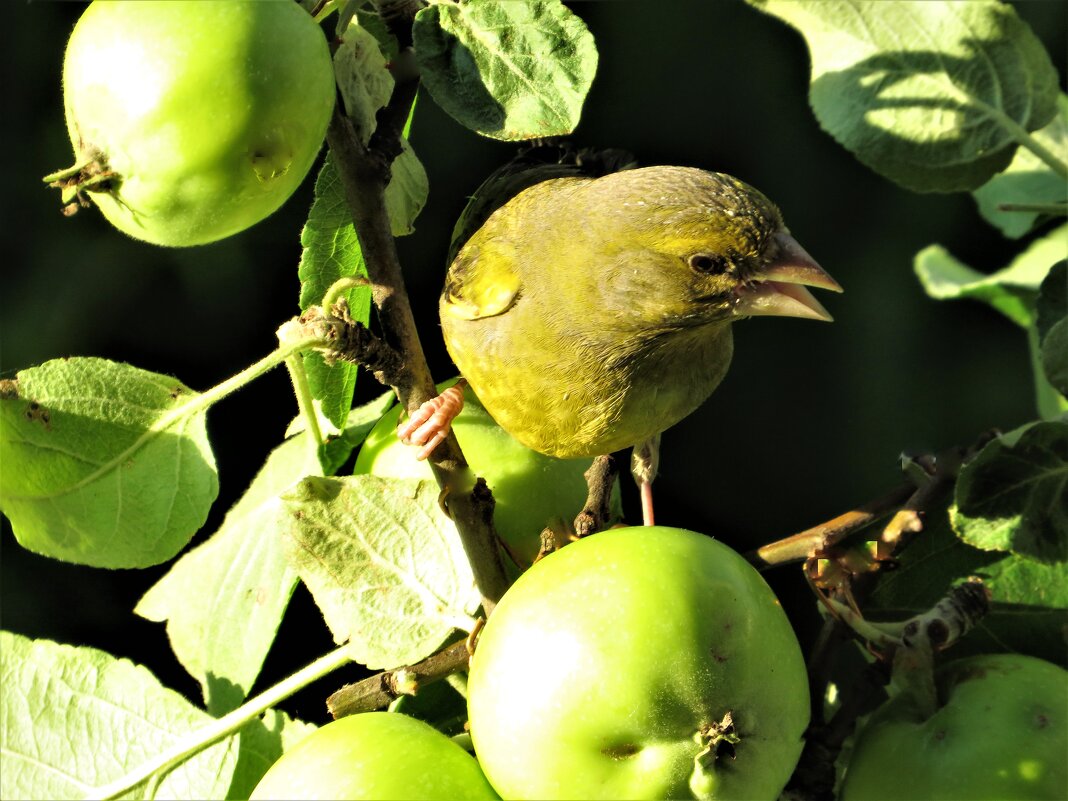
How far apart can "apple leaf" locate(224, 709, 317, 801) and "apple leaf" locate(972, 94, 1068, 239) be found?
1043mm

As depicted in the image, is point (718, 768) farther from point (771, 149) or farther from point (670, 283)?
point (771, 149)

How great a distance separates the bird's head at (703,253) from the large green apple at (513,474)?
250 mm

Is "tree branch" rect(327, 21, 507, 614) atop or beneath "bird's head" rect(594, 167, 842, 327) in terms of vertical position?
atop

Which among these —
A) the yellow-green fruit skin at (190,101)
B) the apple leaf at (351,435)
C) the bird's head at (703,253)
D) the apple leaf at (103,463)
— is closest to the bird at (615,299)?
the bird's head at (703,253)

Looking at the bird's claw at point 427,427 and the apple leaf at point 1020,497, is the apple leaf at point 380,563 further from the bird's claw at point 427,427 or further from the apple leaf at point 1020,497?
the apple leaf at point 1020,497

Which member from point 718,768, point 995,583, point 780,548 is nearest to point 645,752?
point 718,768

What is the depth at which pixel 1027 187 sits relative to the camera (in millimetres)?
1521

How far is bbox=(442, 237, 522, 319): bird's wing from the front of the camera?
55.4 inches

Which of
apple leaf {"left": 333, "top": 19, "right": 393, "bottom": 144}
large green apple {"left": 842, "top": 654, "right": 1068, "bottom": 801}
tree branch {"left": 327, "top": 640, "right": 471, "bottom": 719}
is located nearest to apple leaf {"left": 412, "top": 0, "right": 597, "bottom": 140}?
apple leaf {"left": 333, "top": 19, "right": 393, "bottom": 144}

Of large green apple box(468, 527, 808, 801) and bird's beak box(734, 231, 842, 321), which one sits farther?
bird's beak box(734, 231, 842, 321)

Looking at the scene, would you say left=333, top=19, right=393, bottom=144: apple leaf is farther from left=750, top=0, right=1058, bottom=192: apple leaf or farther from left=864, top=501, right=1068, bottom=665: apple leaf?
left=864, top=501, right=1068, bottom=665: apple leaf

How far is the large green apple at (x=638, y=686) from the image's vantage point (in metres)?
0.78

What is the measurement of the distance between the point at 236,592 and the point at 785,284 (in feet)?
2.12

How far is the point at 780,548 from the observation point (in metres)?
0.97
